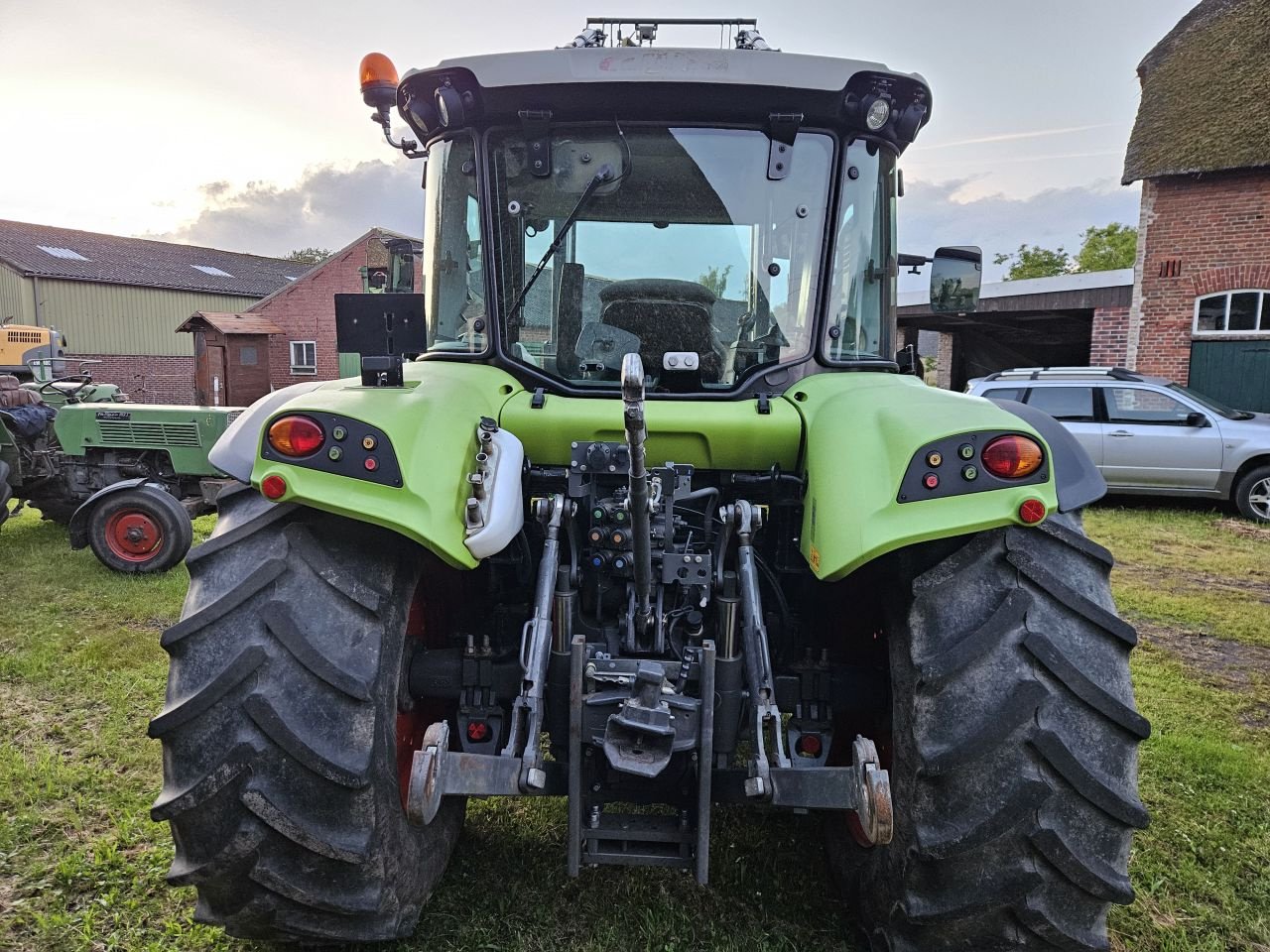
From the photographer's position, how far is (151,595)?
258 inches

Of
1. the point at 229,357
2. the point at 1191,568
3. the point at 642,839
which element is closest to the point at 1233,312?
the point at 1191,568

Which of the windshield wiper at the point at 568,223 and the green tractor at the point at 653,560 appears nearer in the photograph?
the green tractor at the point at 653,560

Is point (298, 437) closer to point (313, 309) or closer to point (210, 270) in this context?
point (313, 309)

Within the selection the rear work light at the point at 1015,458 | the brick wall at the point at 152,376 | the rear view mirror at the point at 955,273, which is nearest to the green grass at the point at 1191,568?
the rear view mirror at the point at 955,273

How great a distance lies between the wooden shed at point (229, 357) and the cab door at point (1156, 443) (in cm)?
2701

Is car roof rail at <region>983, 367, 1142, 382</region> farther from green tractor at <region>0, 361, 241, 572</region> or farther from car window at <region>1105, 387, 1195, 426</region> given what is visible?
green tractor at <region>0, 361, 241, 572</region>

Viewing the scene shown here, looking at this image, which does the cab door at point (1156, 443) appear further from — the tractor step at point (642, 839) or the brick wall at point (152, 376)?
the brick wall at point (152, 376)

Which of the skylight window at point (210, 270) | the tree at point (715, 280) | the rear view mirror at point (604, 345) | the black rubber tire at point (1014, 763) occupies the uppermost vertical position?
the skylight window at point (210, 270)

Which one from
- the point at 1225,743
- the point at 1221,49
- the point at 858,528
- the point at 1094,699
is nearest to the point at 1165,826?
the point at 1225,743

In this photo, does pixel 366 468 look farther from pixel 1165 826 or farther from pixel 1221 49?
pixel 1221 49

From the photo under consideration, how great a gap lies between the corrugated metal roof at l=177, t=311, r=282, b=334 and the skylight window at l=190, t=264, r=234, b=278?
331 inches

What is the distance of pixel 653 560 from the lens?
8.23 ft

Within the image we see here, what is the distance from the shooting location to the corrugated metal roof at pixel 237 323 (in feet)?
97.9

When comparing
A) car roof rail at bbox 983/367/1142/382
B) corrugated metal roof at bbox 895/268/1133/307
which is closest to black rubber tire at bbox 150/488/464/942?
car roof rail at bbox 983/367/1142/382
